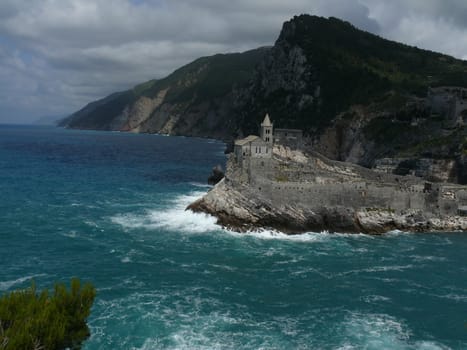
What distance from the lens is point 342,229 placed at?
184ft

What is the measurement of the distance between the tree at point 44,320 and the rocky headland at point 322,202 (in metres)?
34.2

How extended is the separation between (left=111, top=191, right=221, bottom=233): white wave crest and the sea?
0.47 feet

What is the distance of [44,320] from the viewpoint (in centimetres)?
1909

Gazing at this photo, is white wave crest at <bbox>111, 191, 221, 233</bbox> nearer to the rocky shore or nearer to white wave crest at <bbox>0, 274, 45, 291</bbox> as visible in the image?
the rocky shore

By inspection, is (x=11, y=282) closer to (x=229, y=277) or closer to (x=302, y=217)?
(x=229, y=277)

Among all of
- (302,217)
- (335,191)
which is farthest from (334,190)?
(302,217)

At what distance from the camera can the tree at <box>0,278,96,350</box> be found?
1820 centimetres

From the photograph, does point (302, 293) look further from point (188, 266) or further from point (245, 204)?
point (245, 204)

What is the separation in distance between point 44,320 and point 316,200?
43.2 metres

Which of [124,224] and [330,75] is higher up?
[330,75]

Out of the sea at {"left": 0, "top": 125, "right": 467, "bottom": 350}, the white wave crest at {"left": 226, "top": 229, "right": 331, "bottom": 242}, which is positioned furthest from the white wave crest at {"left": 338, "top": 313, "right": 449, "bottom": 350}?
the white wave crest at {"left": 226, "top": 229, "right": 331, "bottom": 242}

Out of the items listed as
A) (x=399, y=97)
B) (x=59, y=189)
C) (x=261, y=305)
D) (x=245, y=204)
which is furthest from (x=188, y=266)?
(x=399, y=97)

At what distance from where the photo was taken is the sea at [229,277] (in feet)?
98.5

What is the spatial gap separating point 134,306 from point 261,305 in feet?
32.5
